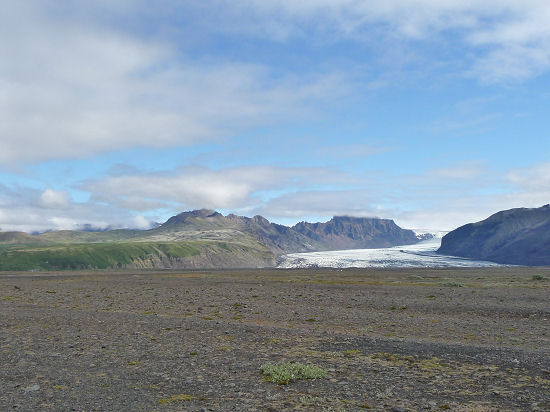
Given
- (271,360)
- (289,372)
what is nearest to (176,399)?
(289,372)

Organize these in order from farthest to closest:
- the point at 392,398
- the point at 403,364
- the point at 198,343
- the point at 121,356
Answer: the point at 198,343
the point at 121,356
the point at 403,364
the point at 392,398

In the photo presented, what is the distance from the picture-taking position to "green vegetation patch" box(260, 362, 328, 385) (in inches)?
507

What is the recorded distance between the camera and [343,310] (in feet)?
100

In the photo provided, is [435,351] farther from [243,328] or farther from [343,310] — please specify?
[343,310]

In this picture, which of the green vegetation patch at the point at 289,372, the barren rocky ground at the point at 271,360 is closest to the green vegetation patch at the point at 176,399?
the barren rocky ground at the point at 271,360

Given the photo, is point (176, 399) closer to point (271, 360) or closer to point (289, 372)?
point (289, 372)

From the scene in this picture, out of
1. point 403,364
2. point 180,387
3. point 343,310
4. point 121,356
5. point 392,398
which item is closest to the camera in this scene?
point 392,398

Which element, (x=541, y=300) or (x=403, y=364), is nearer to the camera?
(x=403, y=364)

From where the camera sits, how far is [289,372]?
43.6 feet

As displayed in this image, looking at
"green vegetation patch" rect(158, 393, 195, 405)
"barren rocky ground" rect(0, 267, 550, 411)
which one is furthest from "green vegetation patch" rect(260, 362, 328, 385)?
"green vegetation patch" rect(158, 393, 195, 405)

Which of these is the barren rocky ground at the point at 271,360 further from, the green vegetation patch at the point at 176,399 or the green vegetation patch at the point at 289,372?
the green vegetation patch at the point at 289,372

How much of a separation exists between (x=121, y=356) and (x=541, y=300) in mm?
35629

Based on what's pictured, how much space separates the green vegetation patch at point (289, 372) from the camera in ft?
42.2

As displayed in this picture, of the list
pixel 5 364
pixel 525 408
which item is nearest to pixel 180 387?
pixel 5 364
